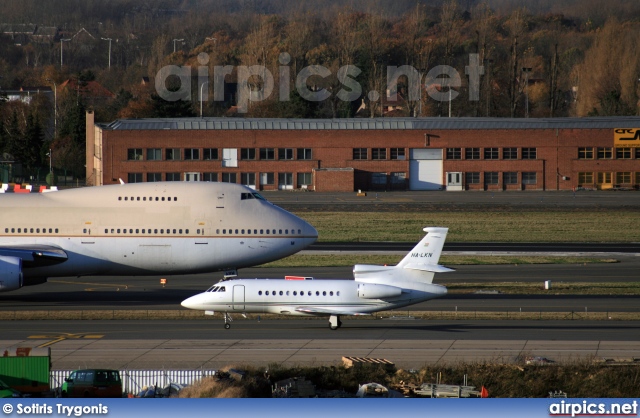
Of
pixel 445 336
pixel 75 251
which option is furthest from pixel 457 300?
pixel 75 251

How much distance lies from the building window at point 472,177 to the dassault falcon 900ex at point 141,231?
243 feet

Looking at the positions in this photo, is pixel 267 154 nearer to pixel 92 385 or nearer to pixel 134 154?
pixel 134 154

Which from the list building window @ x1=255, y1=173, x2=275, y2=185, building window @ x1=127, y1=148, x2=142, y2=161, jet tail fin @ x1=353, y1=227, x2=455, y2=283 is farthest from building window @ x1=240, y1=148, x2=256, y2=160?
jet tail fin @ x1=353, y1=227, x2=455, y2=283

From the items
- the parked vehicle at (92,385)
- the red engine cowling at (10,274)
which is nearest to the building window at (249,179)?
the red engine cowling at (10,274)

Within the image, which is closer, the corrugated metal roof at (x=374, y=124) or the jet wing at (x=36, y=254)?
the jet wing at (x=36, y=254)

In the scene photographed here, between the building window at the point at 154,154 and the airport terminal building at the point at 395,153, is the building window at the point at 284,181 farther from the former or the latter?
the building window at the point at 154,154

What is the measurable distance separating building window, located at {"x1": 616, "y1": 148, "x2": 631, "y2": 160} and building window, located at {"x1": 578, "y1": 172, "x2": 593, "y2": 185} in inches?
160

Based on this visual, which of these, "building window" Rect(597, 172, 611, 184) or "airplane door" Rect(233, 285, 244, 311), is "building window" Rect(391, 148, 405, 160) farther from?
"airplane door" Rect(233, 285, 244, 311)

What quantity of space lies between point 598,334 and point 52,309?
25.3 m

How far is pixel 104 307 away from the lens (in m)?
47.0

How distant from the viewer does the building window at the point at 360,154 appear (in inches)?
4739

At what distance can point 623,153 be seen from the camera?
119812 millimetres

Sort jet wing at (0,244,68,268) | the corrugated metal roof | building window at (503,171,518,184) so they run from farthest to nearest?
1. building window at (503,171,518,184)
2. the corrugated metal roof
3. jet wing at (0,244,68,268)

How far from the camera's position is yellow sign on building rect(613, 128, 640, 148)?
11888 cm
